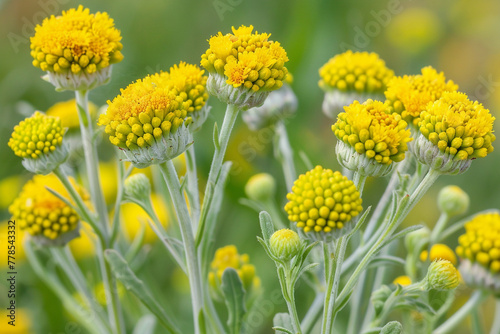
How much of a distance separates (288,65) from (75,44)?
131cm

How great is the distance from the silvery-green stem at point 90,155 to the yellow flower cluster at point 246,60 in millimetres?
319

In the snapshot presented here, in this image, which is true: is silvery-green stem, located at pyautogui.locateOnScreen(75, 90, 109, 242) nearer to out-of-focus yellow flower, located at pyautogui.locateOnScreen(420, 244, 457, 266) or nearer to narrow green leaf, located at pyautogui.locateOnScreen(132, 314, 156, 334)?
narrow green leaf, located at pyautogui.locateOnScreen(132, 314, 156, 334)

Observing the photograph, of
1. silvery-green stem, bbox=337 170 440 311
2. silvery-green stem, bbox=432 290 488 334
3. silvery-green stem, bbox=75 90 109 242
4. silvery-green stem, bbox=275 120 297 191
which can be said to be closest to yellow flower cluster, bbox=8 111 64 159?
silvery-green stem, bbox=75 90 109 242

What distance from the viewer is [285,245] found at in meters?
0.94

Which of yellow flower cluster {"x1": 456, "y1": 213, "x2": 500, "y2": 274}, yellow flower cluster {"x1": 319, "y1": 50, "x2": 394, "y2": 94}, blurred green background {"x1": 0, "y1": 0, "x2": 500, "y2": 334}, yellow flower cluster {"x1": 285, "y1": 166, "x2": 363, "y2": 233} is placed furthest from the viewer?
blurred green background {"x1": 0, "y1": 0, "x2": 500, "y2": 334}

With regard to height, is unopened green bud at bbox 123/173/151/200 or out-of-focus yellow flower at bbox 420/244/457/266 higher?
unopened green bud at bbox 123/173/151/200

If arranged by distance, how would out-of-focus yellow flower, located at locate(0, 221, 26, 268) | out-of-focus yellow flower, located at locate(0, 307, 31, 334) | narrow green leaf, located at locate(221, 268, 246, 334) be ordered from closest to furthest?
narrow green leaf, located at locate(221, 268, 246, 334) < out-of-focus yellow flower, located at locate(0, 307, 31, 334) < out-of-focus yellow flower, located at locate(0, 221, 26, 268)

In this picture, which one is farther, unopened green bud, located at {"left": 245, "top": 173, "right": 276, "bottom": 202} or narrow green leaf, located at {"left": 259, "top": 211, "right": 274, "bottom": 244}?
unopened green bud, located at {"left": 245, "top": 173, "right": 276, "bottom": 202}

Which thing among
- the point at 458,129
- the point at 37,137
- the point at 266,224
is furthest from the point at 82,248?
the point at 458,129

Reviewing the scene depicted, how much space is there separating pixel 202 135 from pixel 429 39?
61.2 inches

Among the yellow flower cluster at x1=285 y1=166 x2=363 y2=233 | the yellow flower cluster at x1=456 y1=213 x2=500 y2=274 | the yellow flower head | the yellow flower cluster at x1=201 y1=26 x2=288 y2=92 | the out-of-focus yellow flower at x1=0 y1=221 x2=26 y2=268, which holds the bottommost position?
the yellow flower cluster at x1=456 y1=213 x2=500 y2=274

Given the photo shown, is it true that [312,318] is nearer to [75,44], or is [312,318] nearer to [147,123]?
[147,123]

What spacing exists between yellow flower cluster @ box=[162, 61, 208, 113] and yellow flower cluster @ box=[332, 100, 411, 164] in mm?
291

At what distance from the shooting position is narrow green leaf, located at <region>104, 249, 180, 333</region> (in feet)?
3.63
